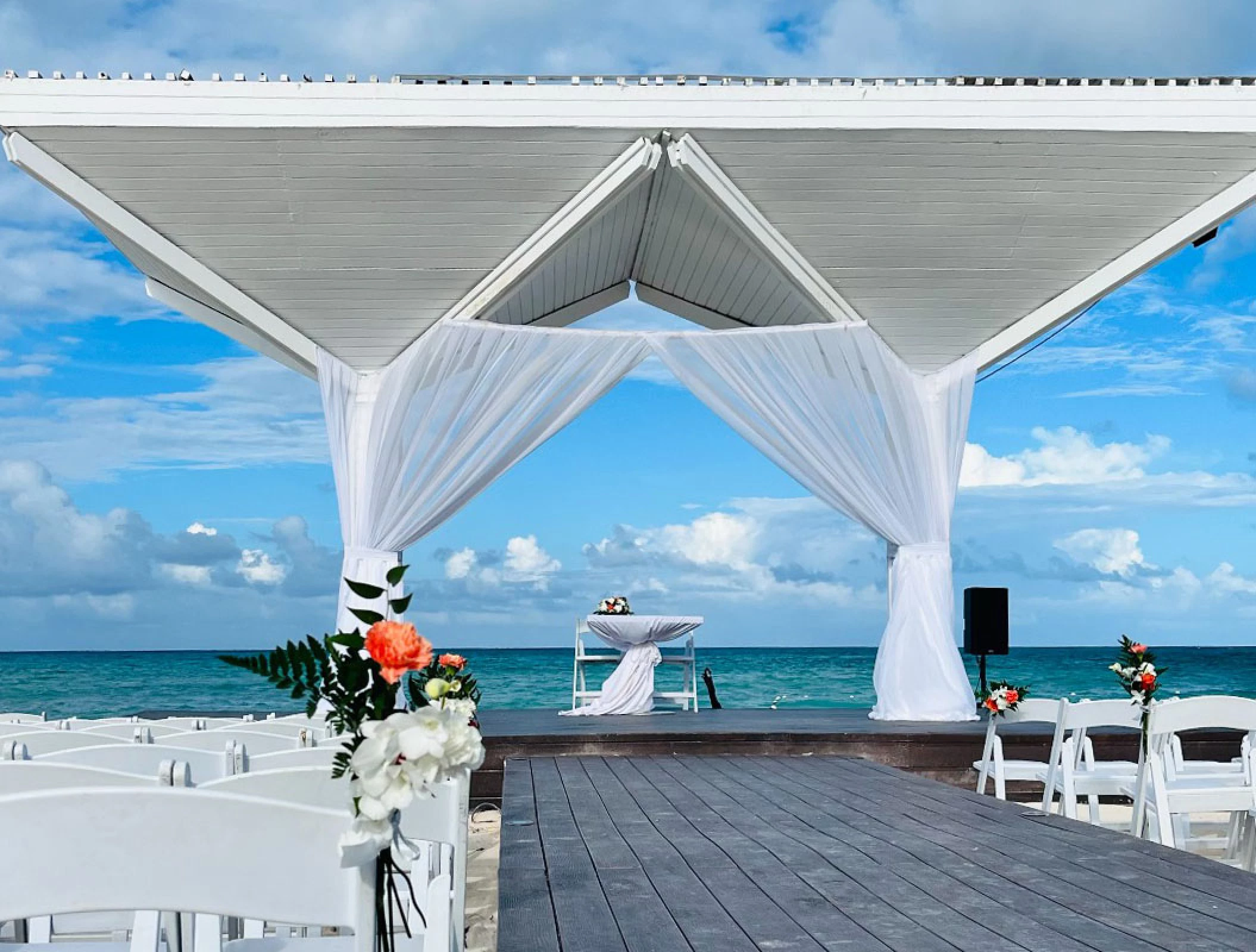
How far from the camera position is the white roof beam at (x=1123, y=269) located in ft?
24.1

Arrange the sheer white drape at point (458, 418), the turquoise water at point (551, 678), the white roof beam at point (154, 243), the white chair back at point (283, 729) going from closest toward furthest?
the white chair back at point (283, 729)
the white roof beam at point (154, 243)
the sheer white drape at point (458, 418)
the turquoise water at point (551, 678)

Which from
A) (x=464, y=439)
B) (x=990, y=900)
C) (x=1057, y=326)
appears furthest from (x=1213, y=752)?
(x=990, y=900)

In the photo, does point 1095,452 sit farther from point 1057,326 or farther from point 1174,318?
point 1057,326

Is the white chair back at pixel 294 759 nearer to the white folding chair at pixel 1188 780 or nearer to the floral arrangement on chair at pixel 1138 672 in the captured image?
the white folding chair at pixel 1188 780

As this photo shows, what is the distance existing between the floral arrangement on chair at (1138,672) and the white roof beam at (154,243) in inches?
201

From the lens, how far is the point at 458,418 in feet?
25.7

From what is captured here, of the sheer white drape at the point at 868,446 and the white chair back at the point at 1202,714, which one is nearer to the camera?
the white chair back at the point at 1202,714

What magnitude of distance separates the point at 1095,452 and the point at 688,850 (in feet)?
105

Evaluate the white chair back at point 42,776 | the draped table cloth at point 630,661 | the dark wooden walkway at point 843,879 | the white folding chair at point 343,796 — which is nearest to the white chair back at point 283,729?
the dark wooden walkway at point 843,879

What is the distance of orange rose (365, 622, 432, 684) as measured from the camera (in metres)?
1.30

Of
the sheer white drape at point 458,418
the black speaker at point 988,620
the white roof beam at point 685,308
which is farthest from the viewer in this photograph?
the white roof beam at point 685,308

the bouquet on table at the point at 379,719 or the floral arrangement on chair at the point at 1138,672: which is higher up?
the bouquet on table at the point at 379,719

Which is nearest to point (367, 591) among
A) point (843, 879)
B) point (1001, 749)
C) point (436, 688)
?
point (436, 688)

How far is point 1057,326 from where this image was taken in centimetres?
860
